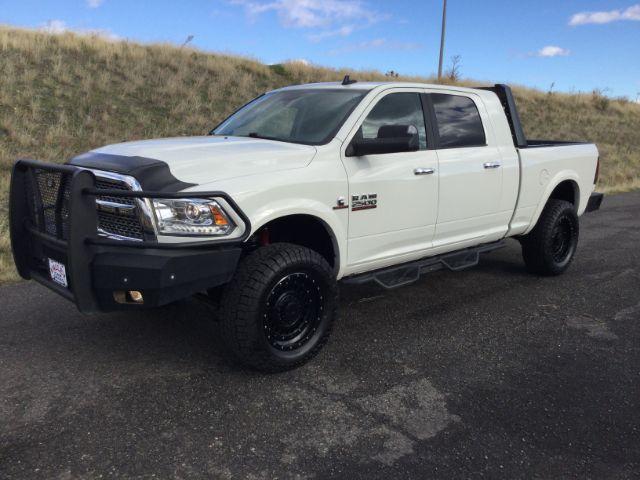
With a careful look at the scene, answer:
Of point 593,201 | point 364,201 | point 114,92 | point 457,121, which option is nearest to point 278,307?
point 364,201

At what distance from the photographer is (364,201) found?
3.84 metres

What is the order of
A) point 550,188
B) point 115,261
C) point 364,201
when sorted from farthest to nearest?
point 550,188 < point 364,201 < point 115,261

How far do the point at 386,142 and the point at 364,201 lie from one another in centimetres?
45

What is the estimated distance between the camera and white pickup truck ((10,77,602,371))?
298cm

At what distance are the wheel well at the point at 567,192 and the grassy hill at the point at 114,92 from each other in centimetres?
696

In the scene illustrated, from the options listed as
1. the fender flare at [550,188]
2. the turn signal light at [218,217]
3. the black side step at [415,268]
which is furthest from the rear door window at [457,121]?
the turn signal light at [218,217]

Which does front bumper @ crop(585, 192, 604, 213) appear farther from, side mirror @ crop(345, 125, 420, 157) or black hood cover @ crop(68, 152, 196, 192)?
black hood cover @ crop(68, 152, 196, 192)

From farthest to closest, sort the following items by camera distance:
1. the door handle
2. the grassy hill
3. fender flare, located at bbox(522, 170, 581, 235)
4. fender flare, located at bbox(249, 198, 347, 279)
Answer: the grassy hill, fender flare, located at bbox(522, 170, 581, 235), the door handle, fender flare, located at bbox(249, 198, 347, 279)

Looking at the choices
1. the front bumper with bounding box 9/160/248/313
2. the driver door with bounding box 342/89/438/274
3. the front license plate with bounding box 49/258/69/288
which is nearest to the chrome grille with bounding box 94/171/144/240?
the front bumper with bounding box 9/160/248/313

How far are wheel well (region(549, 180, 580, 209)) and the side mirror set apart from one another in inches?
115

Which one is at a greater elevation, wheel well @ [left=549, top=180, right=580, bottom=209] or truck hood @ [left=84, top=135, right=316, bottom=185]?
truck hood @ [left=84, top=135, right=316, bottom=185]

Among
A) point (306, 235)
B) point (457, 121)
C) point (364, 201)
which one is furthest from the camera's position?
point (457, 121)

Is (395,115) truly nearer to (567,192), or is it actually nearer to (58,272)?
(58,272)

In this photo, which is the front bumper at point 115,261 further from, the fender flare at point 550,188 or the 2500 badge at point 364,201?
the fender flare at point 550,188
